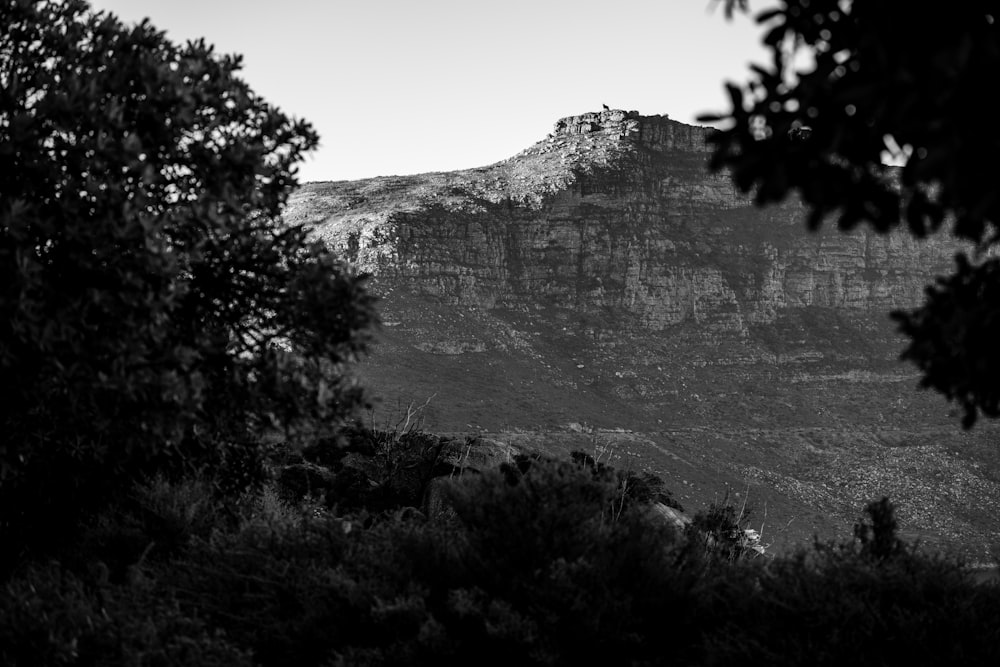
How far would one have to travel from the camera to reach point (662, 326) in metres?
86.2

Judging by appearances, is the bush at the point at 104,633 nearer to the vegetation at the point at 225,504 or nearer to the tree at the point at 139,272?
the vegetation at the point at 225,504

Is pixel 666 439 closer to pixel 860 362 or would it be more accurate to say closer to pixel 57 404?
pixel 860 362

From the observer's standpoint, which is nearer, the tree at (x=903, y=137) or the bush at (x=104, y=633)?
the tree at (x=903, y=137)

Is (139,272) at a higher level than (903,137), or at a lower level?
lower

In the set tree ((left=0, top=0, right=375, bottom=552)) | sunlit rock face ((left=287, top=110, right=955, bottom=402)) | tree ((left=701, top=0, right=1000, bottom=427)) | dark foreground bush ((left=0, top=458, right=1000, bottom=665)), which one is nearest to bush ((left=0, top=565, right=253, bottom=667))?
dark foreground bush ((left=0, top=458, right=1000, bottom=665))

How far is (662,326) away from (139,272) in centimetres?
8057

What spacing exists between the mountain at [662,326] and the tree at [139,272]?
1803 inches

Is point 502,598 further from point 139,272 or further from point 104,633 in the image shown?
point 139,272

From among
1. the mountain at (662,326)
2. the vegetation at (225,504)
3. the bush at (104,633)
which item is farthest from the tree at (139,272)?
the mountain at (662,326)

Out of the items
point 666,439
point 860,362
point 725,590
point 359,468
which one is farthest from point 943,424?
point 725,590

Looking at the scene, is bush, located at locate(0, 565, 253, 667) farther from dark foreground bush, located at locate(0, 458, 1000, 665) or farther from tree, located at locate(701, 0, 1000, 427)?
tree, located at locate(701, 0, 1000, 427)

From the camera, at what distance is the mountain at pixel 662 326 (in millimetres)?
64000

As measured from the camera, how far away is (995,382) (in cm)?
466

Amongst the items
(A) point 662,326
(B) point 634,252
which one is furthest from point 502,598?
(B) point 634,252
